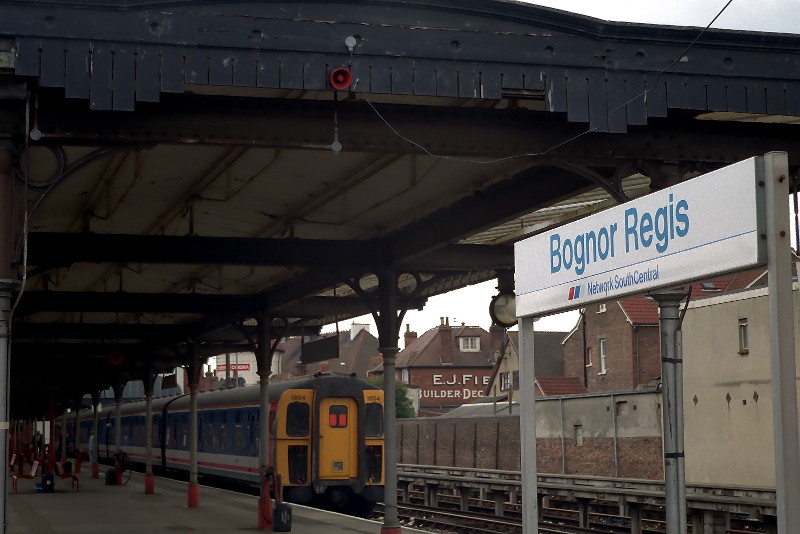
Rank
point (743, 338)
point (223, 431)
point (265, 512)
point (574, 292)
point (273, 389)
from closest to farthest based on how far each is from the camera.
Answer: point (574, 292) < point (265, 512) < point (273, 389) < point (223, 431) < point (743, 338)

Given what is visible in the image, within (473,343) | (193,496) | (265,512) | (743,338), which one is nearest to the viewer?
(265,512)

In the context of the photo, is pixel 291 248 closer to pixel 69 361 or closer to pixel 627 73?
pixel 627 73

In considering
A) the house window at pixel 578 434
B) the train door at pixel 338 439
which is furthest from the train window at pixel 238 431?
the house window at pixel 578 434

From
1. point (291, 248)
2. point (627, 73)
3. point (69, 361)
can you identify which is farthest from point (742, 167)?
point (69, 361)

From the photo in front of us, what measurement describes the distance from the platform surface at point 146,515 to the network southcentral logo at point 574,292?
34.7 feet

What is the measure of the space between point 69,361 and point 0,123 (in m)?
24.5

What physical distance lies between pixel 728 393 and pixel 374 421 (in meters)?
10.5

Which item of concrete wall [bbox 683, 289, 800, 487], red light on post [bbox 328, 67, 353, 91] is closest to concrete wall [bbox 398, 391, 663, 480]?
concrete wall [bbox 683, 289, 800, 487]

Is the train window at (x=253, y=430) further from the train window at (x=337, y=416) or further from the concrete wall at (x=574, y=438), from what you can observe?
the concrete wall at (x=574, y=438)

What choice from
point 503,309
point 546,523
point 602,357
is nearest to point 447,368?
point 602,357

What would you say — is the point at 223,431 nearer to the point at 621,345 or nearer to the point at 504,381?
the point at 621,345

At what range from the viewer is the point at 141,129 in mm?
8648

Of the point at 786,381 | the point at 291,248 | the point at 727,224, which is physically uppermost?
the point at 291,248

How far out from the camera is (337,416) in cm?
2412
